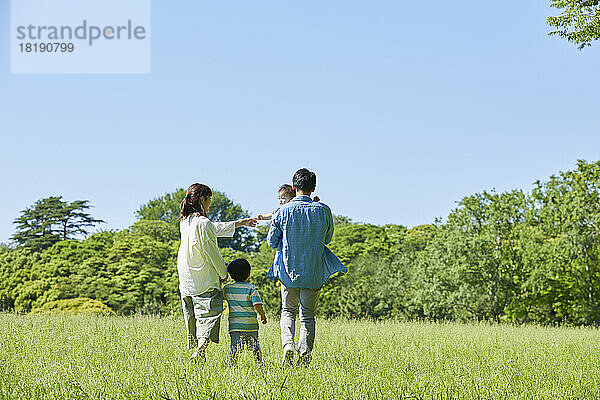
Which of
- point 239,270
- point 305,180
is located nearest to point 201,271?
point 239,270

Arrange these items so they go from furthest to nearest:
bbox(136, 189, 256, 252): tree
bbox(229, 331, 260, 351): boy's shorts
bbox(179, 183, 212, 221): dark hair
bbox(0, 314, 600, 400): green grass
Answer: bbox(136, 189, 256, 252): tree < bbox(179, 183, 212, 221): dark hair < bbox(229, 331, 260, 351): boy's shorts < bbox(0, 314, 600, 400): green grass

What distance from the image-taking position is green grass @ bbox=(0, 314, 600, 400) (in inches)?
201

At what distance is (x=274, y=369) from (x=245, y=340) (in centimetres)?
84

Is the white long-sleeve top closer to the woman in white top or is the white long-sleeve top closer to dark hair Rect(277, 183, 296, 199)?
the woman in white top

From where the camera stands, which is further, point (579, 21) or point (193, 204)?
point (579, 21)

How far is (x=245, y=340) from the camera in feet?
22.4

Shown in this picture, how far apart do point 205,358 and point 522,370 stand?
376 cm

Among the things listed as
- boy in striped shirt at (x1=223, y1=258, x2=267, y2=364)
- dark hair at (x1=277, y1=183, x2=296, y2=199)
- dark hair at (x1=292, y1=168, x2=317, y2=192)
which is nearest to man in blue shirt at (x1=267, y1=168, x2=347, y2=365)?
dark hair at (x1=292, y1=168, x2=317, y2=192)

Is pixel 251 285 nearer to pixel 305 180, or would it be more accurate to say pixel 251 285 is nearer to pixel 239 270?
pixel 239 270

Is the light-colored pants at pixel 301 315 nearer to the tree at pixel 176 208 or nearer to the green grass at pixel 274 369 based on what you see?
the green grass at pixel 274 369

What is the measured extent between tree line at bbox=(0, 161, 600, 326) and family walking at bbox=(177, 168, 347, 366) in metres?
14.2

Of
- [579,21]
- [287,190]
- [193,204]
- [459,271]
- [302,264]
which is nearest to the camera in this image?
[302,264]

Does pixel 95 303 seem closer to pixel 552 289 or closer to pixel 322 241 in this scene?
pixel 552 289

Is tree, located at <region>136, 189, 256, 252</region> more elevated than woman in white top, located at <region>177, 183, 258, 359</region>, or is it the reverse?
tree, located at <region>136, 189, 256, 252</region>
